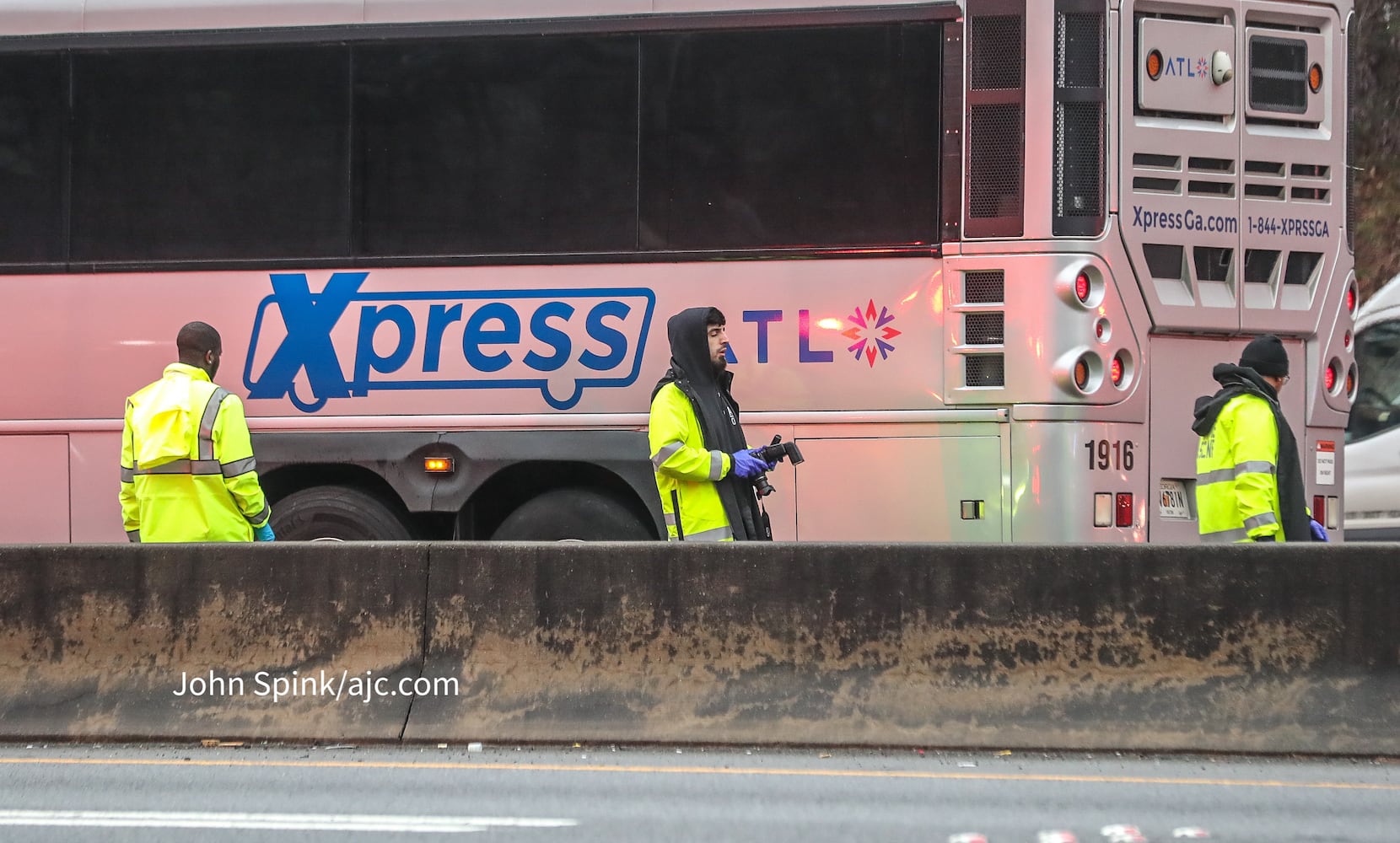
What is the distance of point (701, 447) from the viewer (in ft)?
25.2

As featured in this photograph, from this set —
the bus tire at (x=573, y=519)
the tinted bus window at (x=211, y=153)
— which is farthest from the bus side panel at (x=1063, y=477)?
the tinted bus window at (x=211, y=153)

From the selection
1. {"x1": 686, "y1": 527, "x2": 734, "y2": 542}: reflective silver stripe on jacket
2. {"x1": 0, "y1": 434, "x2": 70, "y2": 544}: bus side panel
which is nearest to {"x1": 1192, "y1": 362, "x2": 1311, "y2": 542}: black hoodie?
{"x1": 686, "y1": 527, "x2": 734, "y2": 542}: reflective silver stripe on jacket

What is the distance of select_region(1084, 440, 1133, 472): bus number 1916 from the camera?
8.37 metres

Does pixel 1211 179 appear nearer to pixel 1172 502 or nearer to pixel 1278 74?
pixel 1278 74

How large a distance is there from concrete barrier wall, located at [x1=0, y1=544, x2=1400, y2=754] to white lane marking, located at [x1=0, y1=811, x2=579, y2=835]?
52.1 inches

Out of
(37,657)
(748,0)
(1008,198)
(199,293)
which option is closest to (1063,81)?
(1008,198)

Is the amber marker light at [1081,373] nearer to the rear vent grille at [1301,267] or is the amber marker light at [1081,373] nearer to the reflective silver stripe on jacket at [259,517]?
the rear vent grille at [1301,267]

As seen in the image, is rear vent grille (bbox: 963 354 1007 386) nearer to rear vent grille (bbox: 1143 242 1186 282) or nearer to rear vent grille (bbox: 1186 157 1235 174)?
rear vent grille (bbox: 1143 242 1186 282)

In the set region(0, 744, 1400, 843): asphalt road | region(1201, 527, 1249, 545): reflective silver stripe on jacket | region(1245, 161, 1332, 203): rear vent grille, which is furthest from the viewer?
region(1245, 161, 1332, 203): rear vent grille

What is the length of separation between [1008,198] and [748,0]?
1829mm

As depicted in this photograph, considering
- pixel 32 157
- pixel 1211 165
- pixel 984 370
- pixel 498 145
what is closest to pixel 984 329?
pixel 984 370

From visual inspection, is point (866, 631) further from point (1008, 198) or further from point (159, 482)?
point (159, 482)

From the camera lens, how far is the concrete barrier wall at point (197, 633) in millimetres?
6965

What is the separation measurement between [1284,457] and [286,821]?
4934 millimetres
